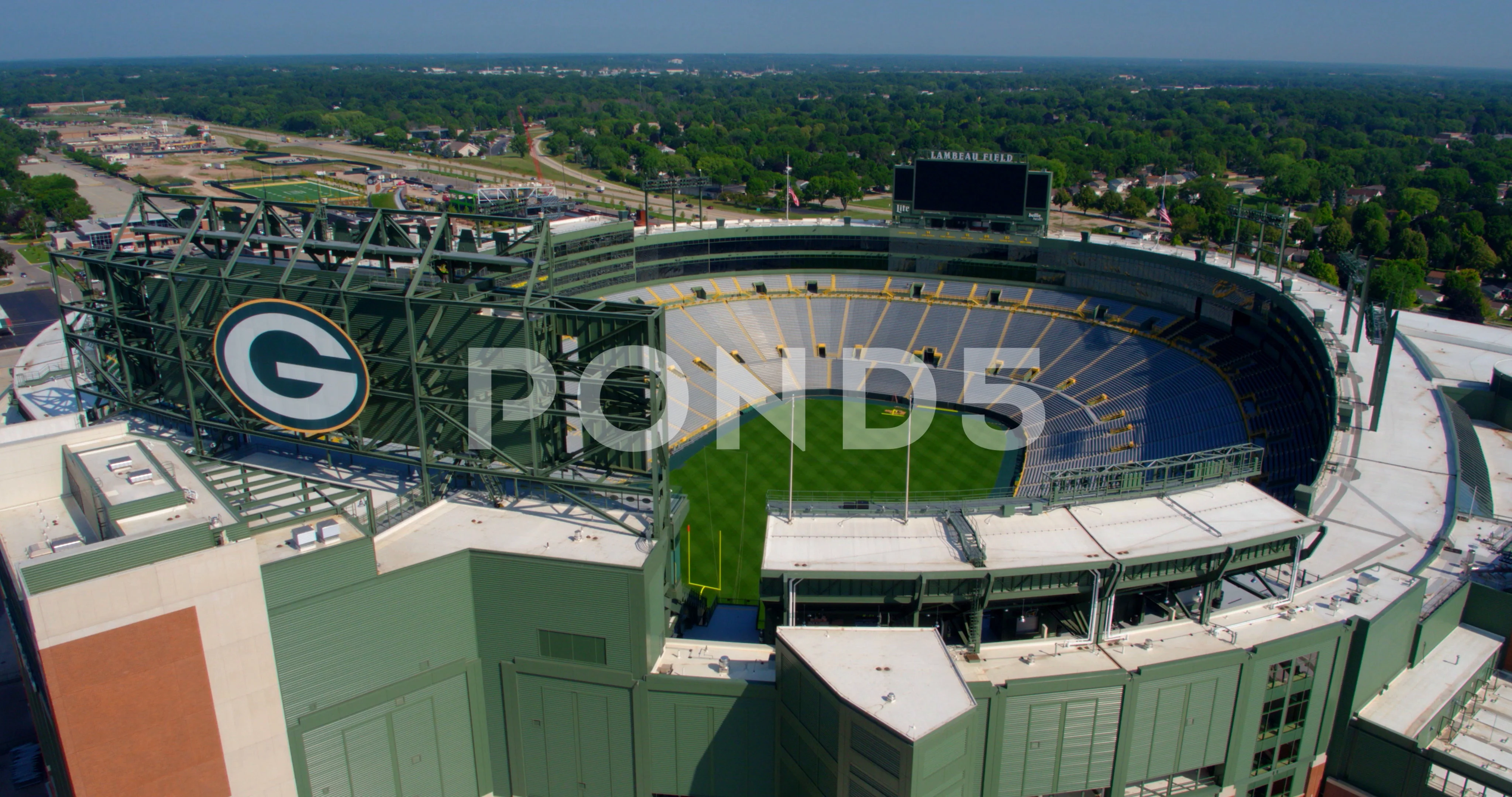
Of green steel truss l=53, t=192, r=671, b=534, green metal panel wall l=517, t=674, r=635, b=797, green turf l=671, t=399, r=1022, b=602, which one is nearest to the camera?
green metal panel wall l=517, t=674, r=635, b=797

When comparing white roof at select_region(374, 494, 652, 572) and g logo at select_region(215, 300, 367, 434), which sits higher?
g logo at select_region(215, 300, 367, 434)

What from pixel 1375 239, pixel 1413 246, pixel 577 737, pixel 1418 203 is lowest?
pixel 577 737

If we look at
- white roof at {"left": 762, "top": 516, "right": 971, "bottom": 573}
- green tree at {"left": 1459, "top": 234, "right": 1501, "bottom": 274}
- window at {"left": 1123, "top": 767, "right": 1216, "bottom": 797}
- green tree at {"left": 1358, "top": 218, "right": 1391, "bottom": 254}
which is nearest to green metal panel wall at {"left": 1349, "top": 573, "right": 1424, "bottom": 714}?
window at {"left": 1123, "top": 767, "right": 1216, "bottom": 797}

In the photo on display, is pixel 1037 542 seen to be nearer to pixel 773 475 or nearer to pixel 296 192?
pixel 773 475

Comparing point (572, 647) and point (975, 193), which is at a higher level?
point (975, 193)

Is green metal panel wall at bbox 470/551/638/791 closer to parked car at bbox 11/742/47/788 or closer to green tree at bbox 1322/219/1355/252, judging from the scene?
parked car at bbox 11/742/47/788

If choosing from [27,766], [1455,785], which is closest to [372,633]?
[27,766]

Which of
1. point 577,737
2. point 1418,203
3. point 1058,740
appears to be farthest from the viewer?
point 1418,203

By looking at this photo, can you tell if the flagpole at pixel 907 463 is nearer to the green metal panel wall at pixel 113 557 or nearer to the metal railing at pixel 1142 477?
the metal railing at pixel 1142 477
